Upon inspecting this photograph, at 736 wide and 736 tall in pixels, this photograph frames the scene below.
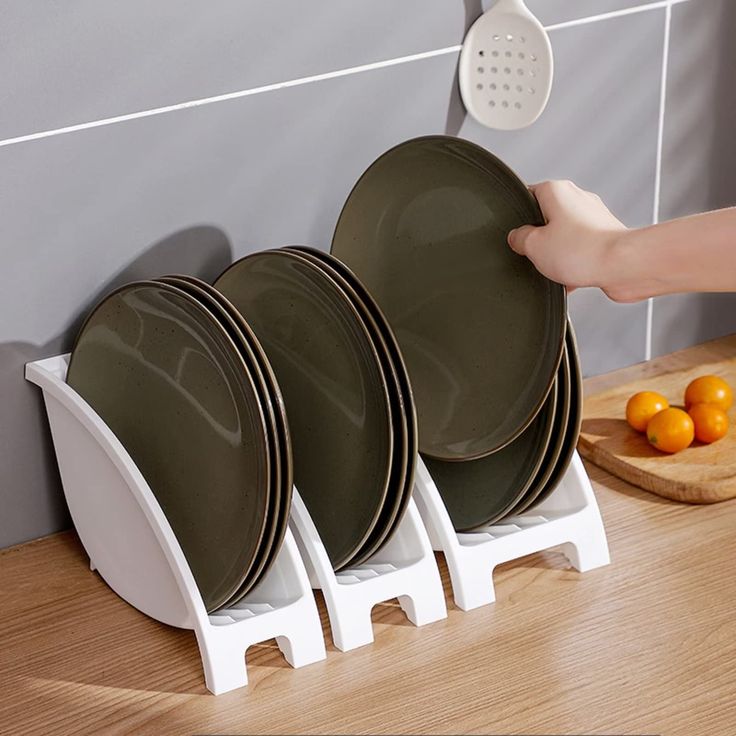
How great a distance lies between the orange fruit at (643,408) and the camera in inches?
52.6

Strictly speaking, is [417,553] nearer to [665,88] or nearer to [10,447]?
[10,447]

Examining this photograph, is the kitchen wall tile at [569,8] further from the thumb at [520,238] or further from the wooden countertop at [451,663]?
the wooden countertop at [451,663]

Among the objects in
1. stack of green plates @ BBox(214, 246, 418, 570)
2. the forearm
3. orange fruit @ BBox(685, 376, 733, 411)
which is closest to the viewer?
the forearm

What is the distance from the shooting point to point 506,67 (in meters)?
1.27

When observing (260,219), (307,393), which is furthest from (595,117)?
(307,393)

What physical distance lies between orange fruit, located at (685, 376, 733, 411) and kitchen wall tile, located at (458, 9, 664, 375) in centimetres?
16

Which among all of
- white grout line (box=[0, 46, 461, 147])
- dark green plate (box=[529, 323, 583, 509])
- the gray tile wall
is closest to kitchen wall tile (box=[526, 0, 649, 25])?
the gray tile wall

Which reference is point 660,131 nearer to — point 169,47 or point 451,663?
point 169,47

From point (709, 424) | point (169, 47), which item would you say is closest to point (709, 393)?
point (709, 424)

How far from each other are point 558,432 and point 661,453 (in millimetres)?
245

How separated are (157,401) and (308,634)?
0.24 m

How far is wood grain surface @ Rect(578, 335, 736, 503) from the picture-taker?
125 centimetres

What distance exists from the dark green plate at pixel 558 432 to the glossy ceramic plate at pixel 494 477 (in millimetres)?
11

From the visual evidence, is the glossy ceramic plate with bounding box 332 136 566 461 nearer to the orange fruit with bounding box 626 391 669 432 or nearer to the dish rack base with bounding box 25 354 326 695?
the dish rack base with bounding box 25 354 326 695
